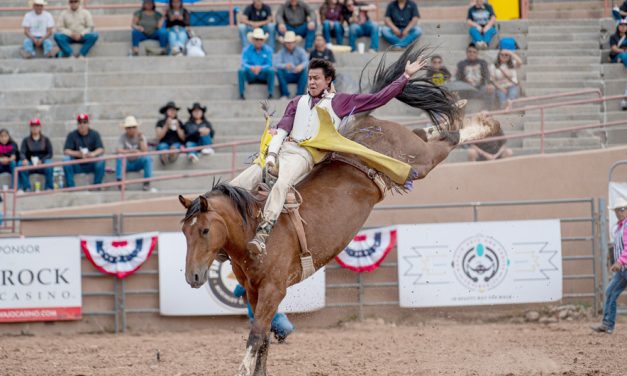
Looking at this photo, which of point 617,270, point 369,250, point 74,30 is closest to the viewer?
point 617,270

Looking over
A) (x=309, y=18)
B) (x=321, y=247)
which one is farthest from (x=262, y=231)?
(x=309, y=18)

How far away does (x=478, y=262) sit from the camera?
13.6 m

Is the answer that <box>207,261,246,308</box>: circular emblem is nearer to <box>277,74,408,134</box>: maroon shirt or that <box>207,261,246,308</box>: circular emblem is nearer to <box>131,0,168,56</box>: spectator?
<box>277,74,408,134</box>: maroon shirt

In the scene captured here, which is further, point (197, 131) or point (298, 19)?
point (298, 19)

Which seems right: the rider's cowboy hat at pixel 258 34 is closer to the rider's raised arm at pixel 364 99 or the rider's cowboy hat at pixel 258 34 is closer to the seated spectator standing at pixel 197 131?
the seated spectator standing at pixel 197 131

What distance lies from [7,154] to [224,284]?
4.25 meters

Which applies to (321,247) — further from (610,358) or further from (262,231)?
(610,358)

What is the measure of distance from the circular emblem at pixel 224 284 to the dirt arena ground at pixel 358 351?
0.43 metres

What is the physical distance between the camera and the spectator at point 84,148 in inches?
595

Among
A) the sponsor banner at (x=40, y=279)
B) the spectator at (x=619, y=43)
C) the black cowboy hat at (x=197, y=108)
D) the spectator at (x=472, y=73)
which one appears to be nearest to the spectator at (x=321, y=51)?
the black cowboy hat at (x=197, y=108)

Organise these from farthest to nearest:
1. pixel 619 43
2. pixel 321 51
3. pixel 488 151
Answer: pixel 619 43, pixel 321 51, pixel 488 151

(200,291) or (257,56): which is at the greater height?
(257,56)

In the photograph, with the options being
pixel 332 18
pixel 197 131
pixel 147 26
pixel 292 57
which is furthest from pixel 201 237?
pixel 147 26

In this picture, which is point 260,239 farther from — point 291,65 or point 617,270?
point 291,65
